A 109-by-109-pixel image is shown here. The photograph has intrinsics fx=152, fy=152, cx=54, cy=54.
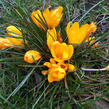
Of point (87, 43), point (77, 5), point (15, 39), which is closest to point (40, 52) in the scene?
point (15, 39)

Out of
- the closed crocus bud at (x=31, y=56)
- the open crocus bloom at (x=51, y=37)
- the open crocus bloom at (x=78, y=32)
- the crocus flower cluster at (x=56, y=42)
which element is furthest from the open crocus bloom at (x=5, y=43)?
the open crocus bloom at (x=78, y=32)

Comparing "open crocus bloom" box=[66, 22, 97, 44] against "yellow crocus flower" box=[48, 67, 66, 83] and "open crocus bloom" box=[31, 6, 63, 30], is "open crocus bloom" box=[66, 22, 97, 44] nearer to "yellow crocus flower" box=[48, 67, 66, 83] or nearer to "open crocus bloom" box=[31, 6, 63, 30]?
"open crocus bloom" box=[31, 6, 63, 30]

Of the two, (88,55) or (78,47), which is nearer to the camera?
(78,47)

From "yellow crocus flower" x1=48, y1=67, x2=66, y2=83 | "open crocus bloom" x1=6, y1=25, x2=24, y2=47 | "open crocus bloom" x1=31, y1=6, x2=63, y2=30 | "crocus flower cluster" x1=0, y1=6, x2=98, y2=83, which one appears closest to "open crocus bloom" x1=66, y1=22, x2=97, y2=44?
"crocus flower cluster" x1=0, y1=6, x2=98, y2=83

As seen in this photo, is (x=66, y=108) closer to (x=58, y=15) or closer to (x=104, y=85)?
(x=104, y=85)

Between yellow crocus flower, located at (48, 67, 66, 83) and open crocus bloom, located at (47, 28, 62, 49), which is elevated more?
open crocus bloom, located at (47, 28, 62, 49)

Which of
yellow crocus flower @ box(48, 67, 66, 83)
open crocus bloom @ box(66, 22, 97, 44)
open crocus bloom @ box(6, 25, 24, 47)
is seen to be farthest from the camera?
open crocus bloom @ box(6, 25, 24, 47)

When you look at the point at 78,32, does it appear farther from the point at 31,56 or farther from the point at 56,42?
the point at 31,56

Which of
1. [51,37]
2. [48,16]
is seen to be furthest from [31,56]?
[48,16]

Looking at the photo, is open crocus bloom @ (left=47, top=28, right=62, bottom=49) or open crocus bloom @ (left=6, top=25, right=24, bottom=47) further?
open crocus bloom @ (left=6, top=25, right=24, bottom=47)
